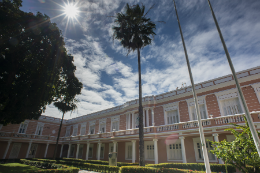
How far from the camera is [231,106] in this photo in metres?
13.4

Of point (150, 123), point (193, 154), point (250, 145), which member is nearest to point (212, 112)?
point (193, 154)

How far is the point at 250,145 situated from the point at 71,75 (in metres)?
16.9

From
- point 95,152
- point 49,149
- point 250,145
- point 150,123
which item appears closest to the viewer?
point 250,145

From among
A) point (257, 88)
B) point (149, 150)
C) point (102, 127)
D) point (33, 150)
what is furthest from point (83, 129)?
point (257, 88)

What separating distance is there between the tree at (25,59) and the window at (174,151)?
14079 mm

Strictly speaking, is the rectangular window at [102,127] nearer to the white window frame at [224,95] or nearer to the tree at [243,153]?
the white window frame at [224,95]

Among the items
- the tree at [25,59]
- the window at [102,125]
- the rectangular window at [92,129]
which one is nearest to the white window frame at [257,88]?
the tree at [25,59]

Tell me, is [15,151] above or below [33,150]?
below

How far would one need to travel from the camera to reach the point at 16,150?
2556 cm

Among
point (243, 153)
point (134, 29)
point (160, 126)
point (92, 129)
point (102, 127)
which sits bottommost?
point (243, 153)

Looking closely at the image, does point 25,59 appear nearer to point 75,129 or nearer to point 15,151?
point 75,129

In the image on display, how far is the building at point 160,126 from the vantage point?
12.8 meters

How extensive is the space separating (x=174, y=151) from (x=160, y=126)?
10.5 feet

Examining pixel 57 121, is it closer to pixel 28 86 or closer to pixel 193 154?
pixel 28 86
